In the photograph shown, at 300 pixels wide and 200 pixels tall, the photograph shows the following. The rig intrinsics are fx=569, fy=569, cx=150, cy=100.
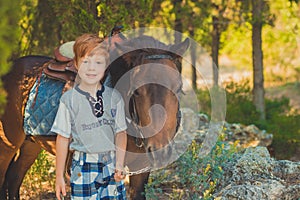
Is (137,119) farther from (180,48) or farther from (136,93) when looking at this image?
(180,48)

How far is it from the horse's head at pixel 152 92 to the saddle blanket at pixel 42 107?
0.68 m

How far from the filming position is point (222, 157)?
16.5ft

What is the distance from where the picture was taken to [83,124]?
351cm

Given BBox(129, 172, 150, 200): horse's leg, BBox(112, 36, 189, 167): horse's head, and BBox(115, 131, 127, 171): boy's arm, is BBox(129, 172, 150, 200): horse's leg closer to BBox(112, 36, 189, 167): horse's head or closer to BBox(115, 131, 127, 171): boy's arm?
BBox(112, 36, 189, 167): horse's head

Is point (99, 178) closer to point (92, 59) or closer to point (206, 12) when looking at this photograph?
point (92, 59)

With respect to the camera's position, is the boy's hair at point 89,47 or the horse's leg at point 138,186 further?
the horse's leg at point 138,186

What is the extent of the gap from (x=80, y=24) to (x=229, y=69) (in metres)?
16.7

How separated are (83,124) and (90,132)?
2.6 inches

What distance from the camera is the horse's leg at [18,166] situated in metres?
5.46

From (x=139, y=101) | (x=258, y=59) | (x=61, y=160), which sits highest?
(x=258, y=59)

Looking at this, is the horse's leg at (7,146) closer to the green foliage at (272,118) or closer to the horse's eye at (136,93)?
the horse's eye at (136,93)

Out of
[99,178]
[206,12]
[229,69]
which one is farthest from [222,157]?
[229,69]

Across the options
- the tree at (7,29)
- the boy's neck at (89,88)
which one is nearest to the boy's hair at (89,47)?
the boy's neck at (89,88)

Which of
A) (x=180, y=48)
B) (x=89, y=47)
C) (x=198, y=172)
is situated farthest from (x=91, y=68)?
(x=198, y=172)
